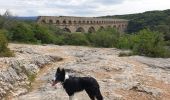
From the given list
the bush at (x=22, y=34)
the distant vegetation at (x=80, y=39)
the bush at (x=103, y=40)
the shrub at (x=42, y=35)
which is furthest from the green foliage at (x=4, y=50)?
the bush at (x=103, y=40)

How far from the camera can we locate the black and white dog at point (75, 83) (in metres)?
14.4

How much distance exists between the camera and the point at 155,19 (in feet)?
449

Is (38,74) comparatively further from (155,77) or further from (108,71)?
(155,77)

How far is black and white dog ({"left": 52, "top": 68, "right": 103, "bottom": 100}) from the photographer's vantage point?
1440cm

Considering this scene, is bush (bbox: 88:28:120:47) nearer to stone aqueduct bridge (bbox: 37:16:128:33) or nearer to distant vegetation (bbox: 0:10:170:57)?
distant vegetation (bbox: 0:10:170:57)

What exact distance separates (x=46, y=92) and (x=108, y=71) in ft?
20.4

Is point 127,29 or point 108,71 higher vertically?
point 108,71

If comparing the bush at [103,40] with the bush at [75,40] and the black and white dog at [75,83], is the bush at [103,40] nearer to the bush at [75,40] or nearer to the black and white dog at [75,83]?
the bush at [75,40]

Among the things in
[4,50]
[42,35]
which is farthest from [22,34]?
[4,50]

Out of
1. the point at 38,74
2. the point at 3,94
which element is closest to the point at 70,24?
the point at 38,74

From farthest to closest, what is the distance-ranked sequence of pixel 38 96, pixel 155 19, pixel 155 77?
pixel 155 19 → pixel 155 77 → pixel 38 96

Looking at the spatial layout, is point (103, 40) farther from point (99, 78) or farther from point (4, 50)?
point (99, 78)

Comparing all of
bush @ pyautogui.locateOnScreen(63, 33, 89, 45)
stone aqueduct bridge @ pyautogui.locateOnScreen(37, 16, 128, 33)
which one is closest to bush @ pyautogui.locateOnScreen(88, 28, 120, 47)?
bush @ pyautogui.locateOnScreen(63, 33, 89, 45)

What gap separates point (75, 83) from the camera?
14.6 meters
